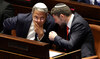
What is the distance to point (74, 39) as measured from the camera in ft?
5.54

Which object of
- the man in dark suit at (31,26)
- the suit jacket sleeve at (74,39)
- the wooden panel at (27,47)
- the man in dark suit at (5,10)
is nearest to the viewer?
the wooden panel at (27,47)

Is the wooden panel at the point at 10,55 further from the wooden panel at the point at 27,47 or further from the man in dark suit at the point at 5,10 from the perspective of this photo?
the man in dark suit at the point at 5,10

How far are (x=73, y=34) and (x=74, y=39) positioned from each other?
51 mm

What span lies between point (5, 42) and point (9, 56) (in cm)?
5

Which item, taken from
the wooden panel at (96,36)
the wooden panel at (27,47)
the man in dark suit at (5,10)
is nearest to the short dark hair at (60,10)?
the wooden panel at (96,36)

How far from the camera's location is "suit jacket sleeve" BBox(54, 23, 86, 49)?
66.3 inches

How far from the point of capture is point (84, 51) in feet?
5.70

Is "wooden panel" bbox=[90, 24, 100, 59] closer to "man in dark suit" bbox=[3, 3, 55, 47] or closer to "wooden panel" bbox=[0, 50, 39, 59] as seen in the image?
"man in dark suit" bbox=[3, 3, 55, 47]

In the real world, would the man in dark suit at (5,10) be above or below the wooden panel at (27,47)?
above

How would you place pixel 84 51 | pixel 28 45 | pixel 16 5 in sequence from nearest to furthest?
pixel 28 45, pixel 84 51, pixel 16 5

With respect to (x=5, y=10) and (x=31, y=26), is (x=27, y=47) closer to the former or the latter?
(x=31, y=26)

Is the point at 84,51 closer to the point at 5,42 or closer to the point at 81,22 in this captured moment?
the point at 81,22

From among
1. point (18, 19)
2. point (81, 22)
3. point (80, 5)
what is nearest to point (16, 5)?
point (18, 19)

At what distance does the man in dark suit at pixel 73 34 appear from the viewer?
1.70 m
